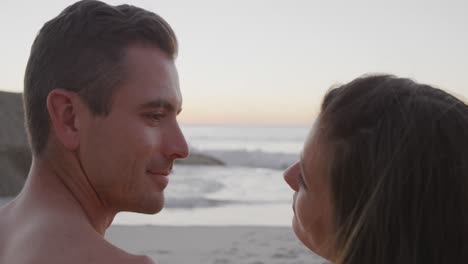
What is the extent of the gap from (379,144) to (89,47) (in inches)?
42.1

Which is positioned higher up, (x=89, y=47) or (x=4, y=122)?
(x=89, y=47)

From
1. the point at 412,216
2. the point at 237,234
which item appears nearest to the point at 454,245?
the point at 412,216

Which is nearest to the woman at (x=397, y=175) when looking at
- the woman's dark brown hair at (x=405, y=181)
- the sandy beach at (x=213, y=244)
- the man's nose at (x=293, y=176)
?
the woman's dark brown hair at (x=405, y=181)

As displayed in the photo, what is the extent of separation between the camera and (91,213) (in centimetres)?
233

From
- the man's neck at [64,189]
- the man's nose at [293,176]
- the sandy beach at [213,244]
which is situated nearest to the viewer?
the man's nose at [293,176]

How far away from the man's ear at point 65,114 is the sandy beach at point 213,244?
236 inches

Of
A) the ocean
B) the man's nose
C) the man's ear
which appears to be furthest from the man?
the ocean

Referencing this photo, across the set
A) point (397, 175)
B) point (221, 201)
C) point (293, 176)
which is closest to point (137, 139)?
point (293, 176)

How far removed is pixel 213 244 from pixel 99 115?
23.8 feet

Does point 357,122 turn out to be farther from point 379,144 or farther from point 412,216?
point 412,216

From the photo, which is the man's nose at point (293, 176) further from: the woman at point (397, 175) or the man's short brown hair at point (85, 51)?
the man's short brown hair at point (85, 51)

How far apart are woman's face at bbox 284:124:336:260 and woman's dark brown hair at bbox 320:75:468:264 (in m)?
0.06

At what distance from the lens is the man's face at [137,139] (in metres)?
2.25

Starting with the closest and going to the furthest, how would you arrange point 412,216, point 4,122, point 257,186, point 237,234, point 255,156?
point 412,216 → point 237,234 → point 4,122 → point 257,186 → point 255,156
